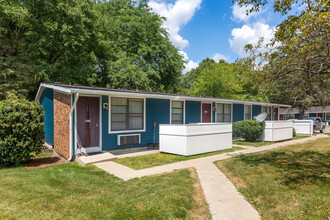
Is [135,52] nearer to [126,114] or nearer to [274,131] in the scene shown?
[126,114]

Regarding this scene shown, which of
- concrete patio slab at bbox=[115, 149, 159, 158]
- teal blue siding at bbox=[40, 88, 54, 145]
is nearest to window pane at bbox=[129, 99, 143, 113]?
concrete patio slab at bbox=[115, 149, 159, 158]

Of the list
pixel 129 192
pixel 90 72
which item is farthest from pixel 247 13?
pixel 90 72

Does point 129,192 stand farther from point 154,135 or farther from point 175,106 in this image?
point 175,106

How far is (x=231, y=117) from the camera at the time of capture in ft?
46.1

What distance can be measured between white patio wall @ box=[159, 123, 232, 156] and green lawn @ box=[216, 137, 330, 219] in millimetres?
1472

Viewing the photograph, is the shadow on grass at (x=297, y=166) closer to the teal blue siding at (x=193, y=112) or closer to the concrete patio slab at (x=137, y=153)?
the concrete patio slab at (x=137, y=153)

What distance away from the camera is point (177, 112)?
11070 mm

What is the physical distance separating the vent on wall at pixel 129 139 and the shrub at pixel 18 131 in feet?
9.84

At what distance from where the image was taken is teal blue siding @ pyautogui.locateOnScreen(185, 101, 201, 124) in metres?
11.5

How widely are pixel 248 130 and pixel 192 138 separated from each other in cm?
560

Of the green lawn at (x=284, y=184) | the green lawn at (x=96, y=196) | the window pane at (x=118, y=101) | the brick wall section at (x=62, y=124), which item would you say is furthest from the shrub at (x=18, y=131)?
the green lawn at (x=284, y=184)

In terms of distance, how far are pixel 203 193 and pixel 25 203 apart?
339 cm

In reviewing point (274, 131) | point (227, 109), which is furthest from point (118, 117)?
point (274, 131)

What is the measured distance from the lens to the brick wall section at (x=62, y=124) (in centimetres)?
743
